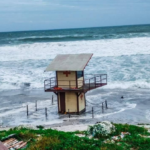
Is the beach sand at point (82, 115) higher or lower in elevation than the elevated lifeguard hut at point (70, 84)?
lower

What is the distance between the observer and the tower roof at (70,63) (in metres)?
27.5

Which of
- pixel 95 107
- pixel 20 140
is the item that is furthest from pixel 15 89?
pixel 20 140

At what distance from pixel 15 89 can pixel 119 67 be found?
16.2 metres

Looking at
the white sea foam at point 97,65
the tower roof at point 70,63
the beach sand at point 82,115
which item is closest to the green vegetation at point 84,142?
the beach sand at point 82,115

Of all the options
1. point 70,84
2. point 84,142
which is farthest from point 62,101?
point 84,142

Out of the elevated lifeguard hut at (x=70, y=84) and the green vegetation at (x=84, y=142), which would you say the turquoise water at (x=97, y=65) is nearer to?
the elevated lifeguard hut at (x=70, y=84)

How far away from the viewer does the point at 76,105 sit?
28.3 metres

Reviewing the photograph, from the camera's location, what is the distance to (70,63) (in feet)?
92.4

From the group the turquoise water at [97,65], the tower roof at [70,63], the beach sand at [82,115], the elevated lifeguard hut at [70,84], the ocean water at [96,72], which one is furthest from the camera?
the turquoise water at [97,65]

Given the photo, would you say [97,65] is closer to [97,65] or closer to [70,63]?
[97,65]

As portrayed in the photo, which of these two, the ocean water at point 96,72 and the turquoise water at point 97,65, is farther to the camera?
the turquoise water at point 97,65

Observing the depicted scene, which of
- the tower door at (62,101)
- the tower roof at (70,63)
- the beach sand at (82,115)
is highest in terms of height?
the tower roof at (70,63)

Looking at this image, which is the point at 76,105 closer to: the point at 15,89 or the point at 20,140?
the point at 20,140

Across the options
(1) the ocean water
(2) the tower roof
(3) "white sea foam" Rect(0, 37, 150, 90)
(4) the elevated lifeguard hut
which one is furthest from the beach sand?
(2) the tower roof
